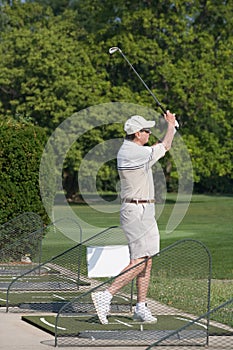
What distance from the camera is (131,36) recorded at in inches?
1853

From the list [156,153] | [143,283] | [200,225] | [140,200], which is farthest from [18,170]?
[200,225]

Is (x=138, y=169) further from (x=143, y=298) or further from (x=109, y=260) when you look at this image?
(x=143, y=298)

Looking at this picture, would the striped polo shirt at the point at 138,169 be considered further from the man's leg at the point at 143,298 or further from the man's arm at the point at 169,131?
the man's leg at the point at 143,298

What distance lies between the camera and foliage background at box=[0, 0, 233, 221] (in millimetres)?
46469

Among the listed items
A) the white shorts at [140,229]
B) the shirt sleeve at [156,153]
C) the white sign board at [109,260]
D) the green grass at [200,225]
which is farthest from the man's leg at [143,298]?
the green grass at [200,225]

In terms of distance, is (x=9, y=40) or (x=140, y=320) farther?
(x=9, y=40)

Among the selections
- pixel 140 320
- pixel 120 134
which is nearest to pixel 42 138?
pixel 140 320

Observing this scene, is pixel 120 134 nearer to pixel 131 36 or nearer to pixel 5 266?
pixel 131 36

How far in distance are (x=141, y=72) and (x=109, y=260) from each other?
130 ft

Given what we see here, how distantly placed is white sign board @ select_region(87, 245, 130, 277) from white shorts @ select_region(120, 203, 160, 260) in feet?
1.54

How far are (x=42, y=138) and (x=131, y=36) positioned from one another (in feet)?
100

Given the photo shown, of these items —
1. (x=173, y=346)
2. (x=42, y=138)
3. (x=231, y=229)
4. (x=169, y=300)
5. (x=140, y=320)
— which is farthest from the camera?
(x=231, y=229)

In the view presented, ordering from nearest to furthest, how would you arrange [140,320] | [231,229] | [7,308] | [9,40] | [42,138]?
[140,320] < [7,308] < [42,138] < [231,229] < [9,40]

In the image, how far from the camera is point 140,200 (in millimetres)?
10211
